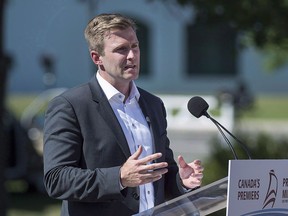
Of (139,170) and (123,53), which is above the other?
(123,53)

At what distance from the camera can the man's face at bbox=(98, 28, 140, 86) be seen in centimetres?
398

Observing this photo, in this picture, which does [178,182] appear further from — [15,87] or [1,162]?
[15,87]

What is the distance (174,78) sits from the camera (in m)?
40.2

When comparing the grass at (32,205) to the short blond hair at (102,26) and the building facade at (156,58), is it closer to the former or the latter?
the short blond hair at (102,26)

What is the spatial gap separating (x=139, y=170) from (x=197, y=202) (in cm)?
36

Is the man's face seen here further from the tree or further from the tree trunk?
the tree

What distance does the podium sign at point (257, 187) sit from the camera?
3.73 meters

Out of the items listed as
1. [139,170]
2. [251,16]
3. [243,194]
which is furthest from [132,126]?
[251,16]

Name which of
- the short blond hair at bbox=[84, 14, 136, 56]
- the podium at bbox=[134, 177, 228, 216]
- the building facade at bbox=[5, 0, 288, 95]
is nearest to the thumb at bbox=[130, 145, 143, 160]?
the podium at bbox=[134, 177, 228, 216]

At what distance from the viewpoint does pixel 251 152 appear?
10.3 metres

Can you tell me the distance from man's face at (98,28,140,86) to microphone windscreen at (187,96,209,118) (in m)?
0.29

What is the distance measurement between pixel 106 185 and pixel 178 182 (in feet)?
1.61

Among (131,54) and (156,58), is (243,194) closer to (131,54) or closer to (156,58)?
(131,54)

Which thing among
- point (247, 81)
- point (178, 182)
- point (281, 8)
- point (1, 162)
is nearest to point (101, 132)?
point (178, 182)
